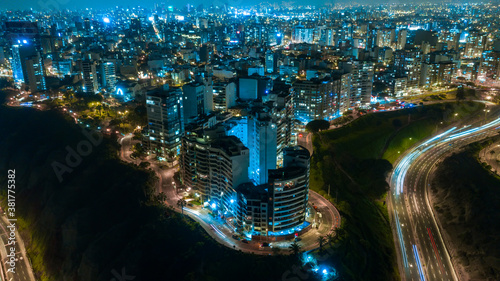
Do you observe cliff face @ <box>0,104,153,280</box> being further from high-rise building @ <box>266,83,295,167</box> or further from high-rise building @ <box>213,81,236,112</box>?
high-rise building @ <box>213,81,236,112</box>

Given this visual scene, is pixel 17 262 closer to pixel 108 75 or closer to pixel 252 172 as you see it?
pixel 252 172

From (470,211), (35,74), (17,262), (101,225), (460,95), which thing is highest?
(35,74)

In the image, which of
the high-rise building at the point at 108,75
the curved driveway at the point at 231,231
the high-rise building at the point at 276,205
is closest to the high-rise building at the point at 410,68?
the curved driveway at the point at 231,231

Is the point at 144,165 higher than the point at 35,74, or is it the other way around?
the point at 35,74

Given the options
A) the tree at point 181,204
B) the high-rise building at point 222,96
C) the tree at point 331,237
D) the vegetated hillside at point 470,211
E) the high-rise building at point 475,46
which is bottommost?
the vegetated hillside at point 470,211

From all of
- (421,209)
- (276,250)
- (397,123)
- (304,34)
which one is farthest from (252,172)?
(304,34)

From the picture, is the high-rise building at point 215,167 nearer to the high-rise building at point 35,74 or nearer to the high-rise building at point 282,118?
the high-rise building at point 282,118
